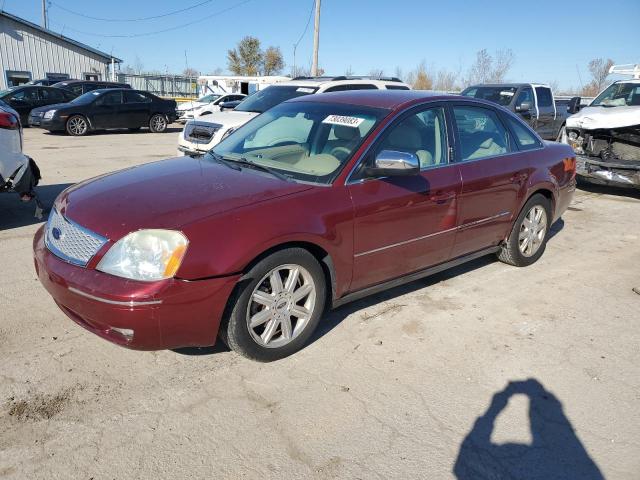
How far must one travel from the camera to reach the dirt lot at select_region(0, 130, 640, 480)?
243 cm

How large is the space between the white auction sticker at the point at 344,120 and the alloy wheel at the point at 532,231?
2158 millimetres

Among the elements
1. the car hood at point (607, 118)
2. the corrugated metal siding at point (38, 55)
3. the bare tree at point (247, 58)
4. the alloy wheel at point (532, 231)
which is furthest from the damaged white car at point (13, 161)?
the bare tree at point (247, 58)

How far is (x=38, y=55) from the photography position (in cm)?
3088

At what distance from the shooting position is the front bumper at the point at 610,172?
27.1 ft

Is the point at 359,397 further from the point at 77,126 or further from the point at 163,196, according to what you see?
the point at 77,126

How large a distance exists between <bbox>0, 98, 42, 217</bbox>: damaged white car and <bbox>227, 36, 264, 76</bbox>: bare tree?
50.5 metres

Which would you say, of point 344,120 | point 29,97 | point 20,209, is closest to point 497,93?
point 344,120

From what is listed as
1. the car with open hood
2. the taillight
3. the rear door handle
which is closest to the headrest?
the rear door handle

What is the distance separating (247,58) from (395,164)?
179ft

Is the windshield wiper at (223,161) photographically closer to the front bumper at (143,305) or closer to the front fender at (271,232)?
the front fender at (271,232)

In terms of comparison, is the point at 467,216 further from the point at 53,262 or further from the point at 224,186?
the point at 53,262

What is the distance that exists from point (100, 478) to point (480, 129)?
383cm

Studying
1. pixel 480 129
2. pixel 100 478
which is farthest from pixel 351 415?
pixel 480 129

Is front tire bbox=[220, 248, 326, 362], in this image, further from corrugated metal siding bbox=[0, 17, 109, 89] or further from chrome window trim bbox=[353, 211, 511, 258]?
corrugated metal siding bbox=[0, 17, 109, 89]
